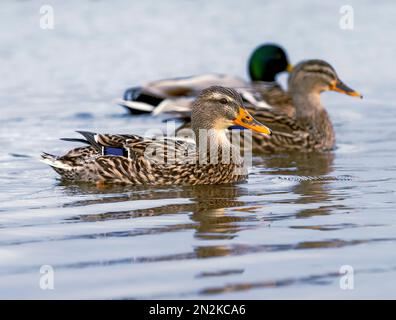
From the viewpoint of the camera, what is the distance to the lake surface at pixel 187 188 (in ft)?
22.5

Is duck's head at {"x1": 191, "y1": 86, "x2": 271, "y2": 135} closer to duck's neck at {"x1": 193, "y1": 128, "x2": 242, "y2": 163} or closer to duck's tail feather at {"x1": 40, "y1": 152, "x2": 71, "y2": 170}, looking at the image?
duck's neck at {"x1": 193, "y1": 128, "x2": 242, "y2": 163}

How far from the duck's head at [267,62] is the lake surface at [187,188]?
0.93 meters

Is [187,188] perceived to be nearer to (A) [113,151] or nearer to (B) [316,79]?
(A) [113,151]

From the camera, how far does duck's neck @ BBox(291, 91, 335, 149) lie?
13.4 metres

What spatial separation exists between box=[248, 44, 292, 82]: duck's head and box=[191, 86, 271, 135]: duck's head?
6540mm

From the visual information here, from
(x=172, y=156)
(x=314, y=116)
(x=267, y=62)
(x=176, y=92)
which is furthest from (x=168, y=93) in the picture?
(x=172, y=156)

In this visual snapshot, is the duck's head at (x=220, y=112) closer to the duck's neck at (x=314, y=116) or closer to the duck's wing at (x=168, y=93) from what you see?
the duck's neck at (x=314, y=116)

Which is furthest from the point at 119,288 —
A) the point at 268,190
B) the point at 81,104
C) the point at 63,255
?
the point at 81,104

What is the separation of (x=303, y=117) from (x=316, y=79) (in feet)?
1.62

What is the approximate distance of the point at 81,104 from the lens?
15953mm

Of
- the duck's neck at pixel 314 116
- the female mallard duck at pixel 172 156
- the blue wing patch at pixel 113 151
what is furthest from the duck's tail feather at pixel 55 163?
the duck's neck at pixel 314 116
